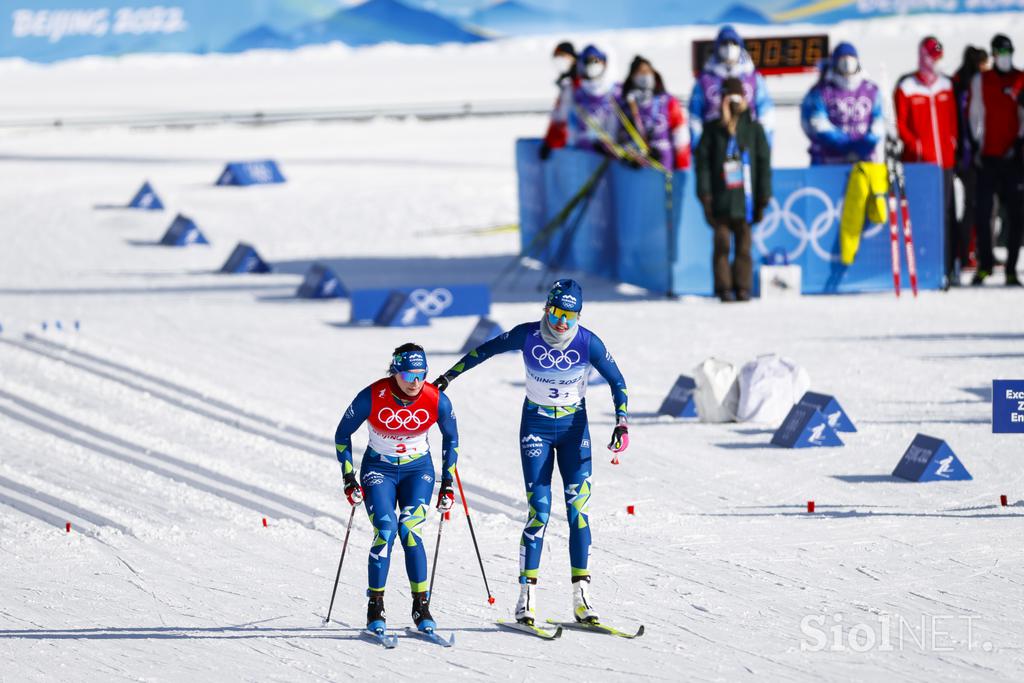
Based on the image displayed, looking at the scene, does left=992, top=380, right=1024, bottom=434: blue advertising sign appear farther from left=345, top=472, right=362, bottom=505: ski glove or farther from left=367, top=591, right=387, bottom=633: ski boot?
left=345, top=472, right=362, bottom=505: ski glove

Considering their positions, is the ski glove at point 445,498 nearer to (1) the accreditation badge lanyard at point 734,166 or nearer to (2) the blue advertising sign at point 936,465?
(2) the blue advertising sign at point 936,465

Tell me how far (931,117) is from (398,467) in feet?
36.7

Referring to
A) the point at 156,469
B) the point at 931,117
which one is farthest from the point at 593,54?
the point at 156,469

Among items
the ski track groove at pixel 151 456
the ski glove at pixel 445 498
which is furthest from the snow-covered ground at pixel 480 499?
the ski glove at pixel 445 498

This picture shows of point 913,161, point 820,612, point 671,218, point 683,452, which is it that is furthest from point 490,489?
point 913,161

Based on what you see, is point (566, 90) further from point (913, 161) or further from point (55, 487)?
point (55, 487)

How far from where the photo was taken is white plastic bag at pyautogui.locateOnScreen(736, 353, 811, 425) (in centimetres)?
1297

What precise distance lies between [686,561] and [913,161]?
9.81 m

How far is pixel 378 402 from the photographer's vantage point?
825cm

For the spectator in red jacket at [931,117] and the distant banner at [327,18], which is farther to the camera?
the distant banner at [327,18]

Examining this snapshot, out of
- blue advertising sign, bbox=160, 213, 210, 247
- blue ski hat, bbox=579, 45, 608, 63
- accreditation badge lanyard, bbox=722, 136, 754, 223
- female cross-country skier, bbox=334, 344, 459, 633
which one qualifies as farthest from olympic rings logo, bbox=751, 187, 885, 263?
female cross-country skier, bbox=334, 344, 459, 633

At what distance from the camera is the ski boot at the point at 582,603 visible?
841cm

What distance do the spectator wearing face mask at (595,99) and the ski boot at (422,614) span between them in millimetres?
11097

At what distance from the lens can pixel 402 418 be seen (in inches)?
324
